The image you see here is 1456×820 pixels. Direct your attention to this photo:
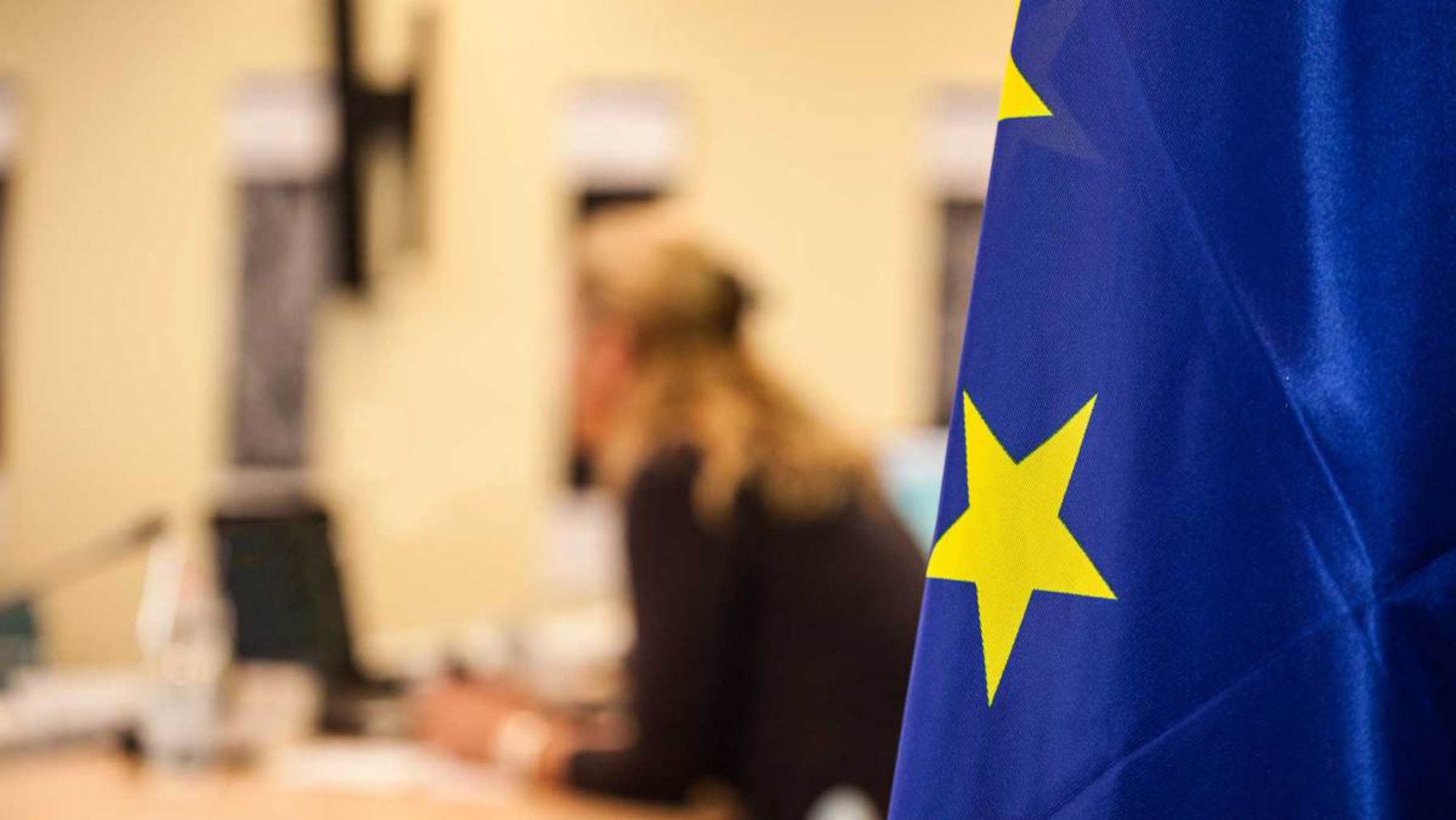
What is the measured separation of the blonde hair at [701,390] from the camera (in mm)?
1739

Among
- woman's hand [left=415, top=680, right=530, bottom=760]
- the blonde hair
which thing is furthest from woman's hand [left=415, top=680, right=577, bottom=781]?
the blonde hair

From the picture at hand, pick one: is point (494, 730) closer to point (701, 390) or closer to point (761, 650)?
point (761, 650)

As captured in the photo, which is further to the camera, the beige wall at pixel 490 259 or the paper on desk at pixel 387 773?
the beige wall at pixel 490 259

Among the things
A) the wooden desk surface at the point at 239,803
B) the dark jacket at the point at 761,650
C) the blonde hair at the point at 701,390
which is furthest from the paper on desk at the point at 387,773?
the blonde hair at the point at 701,390

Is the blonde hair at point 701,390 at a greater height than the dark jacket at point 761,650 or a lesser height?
greater

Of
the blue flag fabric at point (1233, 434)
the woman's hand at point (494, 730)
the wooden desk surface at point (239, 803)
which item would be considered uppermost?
the blue flag fabric at point (1233, 434)

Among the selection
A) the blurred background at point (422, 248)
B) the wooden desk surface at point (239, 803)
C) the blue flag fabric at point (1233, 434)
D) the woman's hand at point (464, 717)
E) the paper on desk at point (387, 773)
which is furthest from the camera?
the blurred background at point (422, 248)

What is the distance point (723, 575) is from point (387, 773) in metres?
0.46

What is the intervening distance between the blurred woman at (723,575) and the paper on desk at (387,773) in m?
0.04

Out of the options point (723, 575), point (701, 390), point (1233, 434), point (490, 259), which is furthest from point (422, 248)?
point (1233, 434)

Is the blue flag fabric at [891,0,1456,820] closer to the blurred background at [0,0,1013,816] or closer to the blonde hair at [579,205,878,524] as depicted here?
the blonde hair at [579,205,878,524]

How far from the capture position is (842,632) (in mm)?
1770

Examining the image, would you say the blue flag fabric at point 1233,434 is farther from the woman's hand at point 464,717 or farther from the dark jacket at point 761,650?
the woman's hand at point 464,717

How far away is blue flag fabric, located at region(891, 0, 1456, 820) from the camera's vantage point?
1.67 feet
